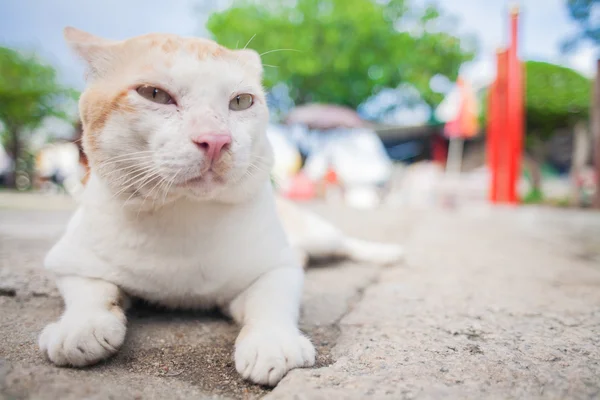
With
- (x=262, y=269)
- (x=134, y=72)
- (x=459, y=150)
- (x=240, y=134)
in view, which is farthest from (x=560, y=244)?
(x=459, y=150)

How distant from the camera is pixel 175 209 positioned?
1122 mm

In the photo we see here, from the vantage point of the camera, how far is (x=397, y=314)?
1320 mm

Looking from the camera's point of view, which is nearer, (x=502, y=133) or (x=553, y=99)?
(x=502, y=133)

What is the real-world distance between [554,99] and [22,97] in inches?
637

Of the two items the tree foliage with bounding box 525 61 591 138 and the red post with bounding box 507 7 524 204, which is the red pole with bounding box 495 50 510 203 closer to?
the red post with bounding box 507 7 524 204

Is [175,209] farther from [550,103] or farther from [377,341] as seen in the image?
[550,103]

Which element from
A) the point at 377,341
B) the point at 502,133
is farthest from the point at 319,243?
the point at 502,133

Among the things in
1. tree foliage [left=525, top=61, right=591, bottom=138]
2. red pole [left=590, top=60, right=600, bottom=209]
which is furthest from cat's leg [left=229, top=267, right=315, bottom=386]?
tree foliage [left=525, top=61, right=591, bottom=138]

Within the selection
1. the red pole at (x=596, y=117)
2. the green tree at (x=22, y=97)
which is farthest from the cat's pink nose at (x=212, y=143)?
the green tree at (x=22, y=97)

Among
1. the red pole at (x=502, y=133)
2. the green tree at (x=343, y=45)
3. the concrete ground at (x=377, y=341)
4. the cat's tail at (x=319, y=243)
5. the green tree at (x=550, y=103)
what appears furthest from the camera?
the green tree at (x=343, y=45)

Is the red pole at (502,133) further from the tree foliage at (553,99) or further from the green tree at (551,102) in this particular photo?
the tree foliage at (553,99)

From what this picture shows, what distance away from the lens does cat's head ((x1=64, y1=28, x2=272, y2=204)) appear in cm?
97

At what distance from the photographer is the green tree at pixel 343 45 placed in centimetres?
1319

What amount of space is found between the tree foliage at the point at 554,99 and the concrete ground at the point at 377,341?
424 inches
